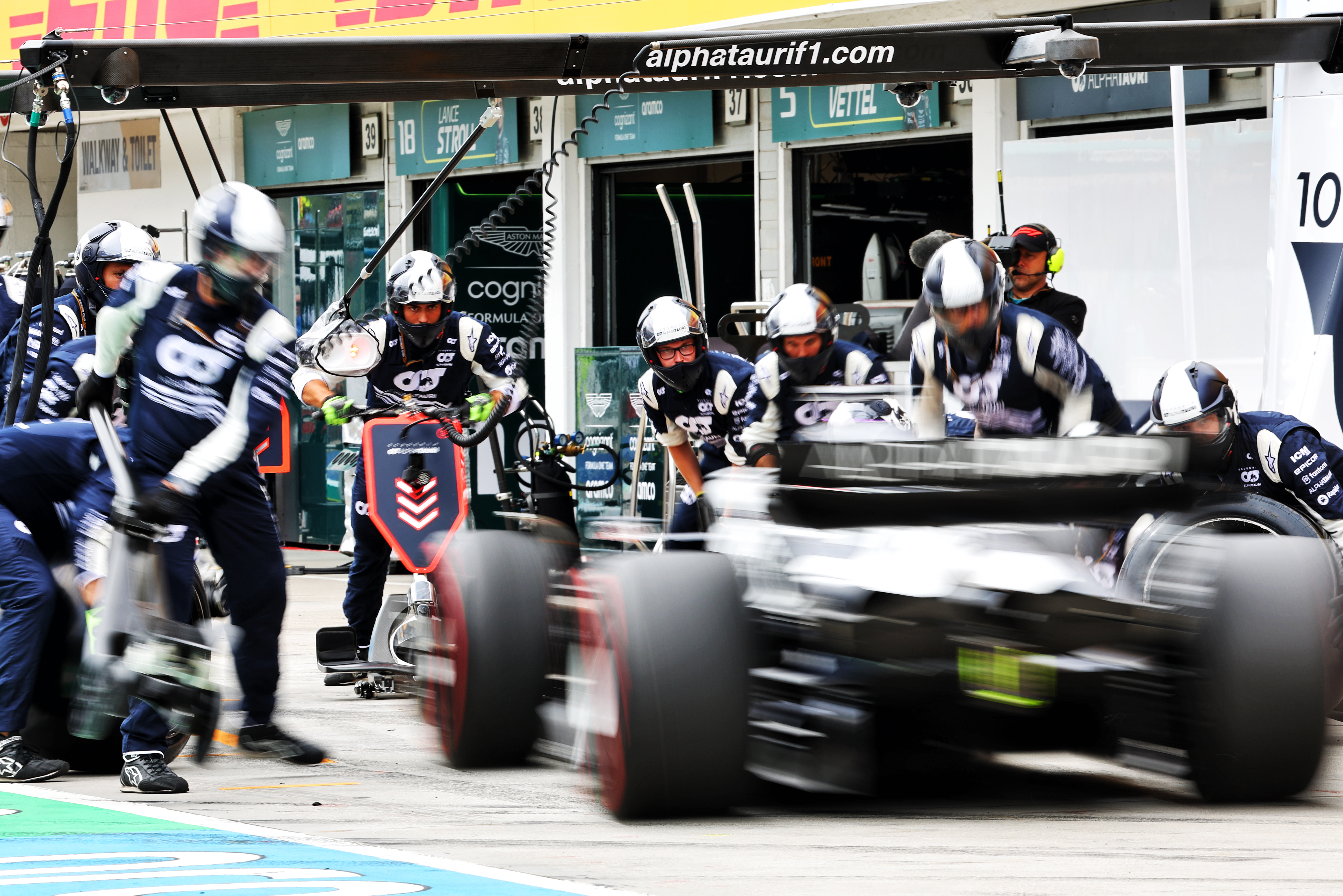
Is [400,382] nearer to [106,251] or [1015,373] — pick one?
[106,251]

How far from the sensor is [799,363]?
7535 mm

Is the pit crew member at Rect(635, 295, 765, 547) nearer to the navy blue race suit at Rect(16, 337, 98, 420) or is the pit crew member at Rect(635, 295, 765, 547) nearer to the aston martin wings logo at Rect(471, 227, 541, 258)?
the navy blue race suit at Rect(16, 337, 98, 420)

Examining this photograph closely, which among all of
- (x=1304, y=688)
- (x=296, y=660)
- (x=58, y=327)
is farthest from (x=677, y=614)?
(x=296, y=660)

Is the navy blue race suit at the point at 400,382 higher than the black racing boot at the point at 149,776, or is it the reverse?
the navy blue race suit at the point at 400,382

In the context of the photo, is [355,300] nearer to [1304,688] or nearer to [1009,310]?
[1009,310]

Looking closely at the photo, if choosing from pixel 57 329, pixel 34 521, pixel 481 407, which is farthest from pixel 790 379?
pixel 57 329

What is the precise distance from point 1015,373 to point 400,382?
127 inches

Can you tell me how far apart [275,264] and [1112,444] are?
2576 mm

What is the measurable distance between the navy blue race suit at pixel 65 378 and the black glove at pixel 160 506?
1621mm

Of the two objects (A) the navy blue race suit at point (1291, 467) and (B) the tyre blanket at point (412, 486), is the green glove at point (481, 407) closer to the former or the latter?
(B) the tyre blanket at point (412, 486)

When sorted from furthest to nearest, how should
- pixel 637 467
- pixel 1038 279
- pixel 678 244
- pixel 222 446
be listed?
1. pixel 637 467
2. pixel 678 244
3. pixel 1038 279
4. pixel 222 446

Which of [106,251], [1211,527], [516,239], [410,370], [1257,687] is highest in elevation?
[516,239]

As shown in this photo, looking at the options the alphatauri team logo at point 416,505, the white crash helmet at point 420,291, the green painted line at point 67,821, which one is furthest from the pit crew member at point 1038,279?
the green painted line at point 67,821

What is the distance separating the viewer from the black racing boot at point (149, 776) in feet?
19.2
